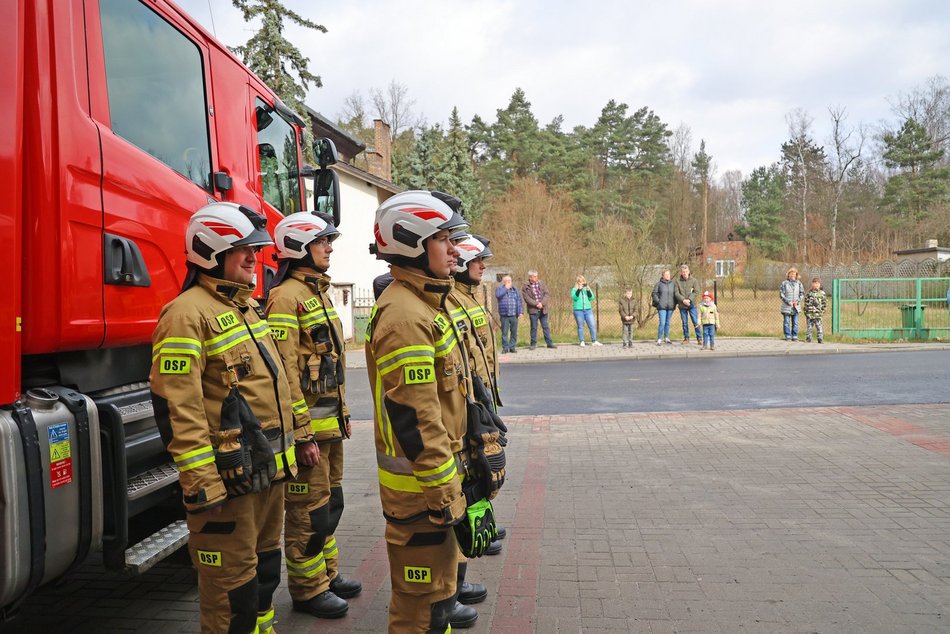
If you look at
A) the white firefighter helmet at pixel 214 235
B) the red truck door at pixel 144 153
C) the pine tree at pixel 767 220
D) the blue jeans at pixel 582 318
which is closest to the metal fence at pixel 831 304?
the blue jeans at pixel 582 318

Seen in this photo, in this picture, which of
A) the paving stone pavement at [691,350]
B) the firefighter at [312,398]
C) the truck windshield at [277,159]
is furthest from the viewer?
the paving stone pavement at [691,350]

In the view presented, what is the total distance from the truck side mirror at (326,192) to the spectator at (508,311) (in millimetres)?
11321

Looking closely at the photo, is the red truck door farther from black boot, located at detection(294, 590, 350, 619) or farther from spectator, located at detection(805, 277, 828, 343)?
spectator, located at detection(805, 277, 828, 343)

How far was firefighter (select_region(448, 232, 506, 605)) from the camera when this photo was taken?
3521 millimetres

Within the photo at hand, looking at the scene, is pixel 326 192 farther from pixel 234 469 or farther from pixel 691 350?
pixel 691 350

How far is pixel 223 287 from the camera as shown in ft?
10.2

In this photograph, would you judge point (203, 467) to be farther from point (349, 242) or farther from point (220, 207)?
point (349, 242)

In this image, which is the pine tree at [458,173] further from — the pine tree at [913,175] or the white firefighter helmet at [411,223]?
the white firefighter helmet at [411,223]

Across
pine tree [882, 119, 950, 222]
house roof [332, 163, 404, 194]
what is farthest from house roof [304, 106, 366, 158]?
pine tree [882, 119, 950, 222]

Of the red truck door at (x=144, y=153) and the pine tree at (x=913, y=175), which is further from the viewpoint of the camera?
the pine tree at (x=913, y=175)

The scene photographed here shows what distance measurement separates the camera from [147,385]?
3562 millimetres

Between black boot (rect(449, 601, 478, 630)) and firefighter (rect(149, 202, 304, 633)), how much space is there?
0.93 metres

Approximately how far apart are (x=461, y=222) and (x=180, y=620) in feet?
9.12

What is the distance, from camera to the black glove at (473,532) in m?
2.74
